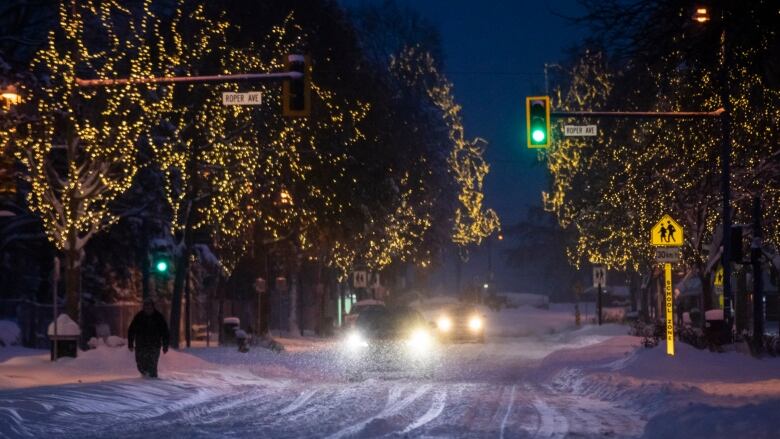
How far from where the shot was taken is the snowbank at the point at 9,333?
→ 123 ft

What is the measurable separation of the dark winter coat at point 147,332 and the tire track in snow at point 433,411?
5711 mm

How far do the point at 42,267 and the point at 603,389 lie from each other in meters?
24.7

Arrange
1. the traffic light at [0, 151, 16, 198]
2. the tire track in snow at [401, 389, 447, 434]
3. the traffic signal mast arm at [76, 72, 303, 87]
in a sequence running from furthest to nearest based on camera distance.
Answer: the traffic light at [0, 151, 16, 198] < the traffic signal mast arm at [76, 72, 303, 87] < the tire track in snow at [401, 389, 447, 434]

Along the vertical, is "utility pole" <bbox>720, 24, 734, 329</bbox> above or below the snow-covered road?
above

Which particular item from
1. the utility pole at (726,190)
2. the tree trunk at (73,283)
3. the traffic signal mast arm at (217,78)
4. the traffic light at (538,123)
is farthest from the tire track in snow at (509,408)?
the tree trunk at (73,283)

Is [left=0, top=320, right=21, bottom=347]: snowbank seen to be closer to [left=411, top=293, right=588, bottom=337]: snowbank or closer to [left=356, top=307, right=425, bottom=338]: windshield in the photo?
[left=356, top=307, right=425, bottom=338]: windshield

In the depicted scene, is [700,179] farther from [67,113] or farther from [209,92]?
[67,113]

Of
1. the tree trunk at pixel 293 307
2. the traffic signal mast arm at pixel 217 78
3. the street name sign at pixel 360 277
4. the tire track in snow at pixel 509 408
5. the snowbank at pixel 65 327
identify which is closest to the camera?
the tire track in snow at pixel 509 408

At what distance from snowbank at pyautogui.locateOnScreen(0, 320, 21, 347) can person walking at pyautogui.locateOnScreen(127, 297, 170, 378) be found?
1490cm

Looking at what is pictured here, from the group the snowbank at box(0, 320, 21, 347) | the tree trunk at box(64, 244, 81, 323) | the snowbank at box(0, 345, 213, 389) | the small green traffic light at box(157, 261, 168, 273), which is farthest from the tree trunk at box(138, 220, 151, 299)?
the snowbank at box(0, 345, 213, 389)

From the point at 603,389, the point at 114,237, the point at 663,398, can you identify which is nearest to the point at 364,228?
the point at 114,237

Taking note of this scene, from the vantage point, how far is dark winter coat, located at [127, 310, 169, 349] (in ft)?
77.3

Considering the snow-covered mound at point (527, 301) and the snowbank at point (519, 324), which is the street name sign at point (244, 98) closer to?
the snowbank at point (519, 324)

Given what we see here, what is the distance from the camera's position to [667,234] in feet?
85.8
